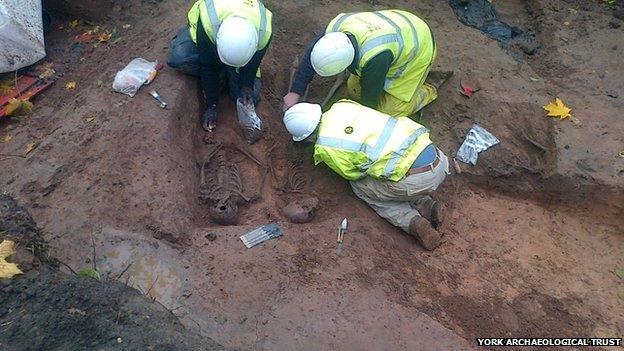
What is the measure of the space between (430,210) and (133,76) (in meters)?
2.79

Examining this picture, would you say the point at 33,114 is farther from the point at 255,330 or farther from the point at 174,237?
the point at 255,330

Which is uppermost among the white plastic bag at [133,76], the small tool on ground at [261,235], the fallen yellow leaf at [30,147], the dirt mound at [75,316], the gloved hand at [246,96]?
the dirt mound at [75,316]

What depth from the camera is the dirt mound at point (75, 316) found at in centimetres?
237

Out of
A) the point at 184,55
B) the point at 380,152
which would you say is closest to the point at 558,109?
the point at 380,152

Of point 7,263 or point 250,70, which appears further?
point 250,70

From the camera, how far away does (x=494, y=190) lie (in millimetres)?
4980

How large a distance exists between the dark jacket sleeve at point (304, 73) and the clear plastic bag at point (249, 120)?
15.7 inches

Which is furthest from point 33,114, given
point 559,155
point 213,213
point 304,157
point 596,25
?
point 596,25

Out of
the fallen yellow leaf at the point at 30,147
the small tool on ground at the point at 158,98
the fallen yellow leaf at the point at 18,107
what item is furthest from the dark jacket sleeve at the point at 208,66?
the fallen yellow leaf at the point at 18,107

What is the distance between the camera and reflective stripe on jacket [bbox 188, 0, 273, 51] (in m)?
4.29

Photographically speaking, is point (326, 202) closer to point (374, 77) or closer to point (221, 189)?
point (221, 189)

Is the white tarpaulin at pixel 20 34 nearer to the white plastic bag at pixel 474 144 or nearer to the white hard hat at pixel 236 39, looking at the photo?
the white hard hat at pixel 236 39

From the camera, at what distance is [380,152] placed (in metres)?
4.15

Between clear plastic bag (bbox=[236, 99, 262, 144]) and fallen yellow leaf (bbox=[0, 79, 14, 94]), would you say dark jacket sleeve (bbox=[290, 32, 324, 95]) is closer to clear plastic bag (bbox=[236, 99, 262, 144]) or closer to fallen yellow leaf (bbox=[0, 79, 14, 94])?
clear plastic bag (bbox=[236, 99, 262, 144])
